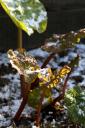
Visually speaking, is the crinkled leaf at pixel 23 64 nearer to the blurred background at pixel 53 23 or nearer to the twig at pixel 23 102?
the twig at pixel 23 102

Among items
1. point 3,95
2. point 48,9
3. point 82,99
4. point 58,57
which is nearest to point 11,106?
point 3,95

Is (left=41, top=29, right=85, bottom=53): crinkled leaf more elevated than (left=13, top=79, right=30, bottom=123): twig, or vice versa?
(left=41, top=29, right=85, bottom=53): crinkled leaf

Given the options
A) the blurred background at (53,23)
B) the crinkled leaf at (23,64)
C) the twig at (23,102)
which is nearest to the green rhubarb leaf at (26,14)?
the crinkled leaf at (23,64)

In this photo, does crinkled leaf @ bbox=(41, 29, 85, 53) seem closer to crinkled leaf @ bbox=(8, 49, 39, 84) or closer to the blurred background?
crinkled leaf @ bbox=(8, 49, 39, 84)

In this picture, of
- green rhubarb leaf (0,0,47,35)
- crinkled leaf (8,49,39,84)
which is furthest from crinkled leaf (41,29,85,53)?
green rhubarb leaf (0,0,47,35)

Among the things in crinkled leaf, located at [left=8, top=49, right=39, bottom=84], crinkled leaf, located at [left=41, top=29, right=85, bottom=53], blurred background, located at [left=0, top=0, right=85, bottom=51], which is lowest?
crinkled leaf, located at [left=8, top=49, right=39, bottom=84]

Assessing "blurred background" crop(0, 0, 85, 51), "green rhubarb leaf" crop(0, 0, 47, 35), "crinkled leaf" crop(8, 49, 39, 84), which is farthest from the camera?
"blurred background" crop(0, 0, 85, 51)

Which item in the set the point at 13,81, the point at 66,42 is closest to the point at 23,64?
the point at 66,42
